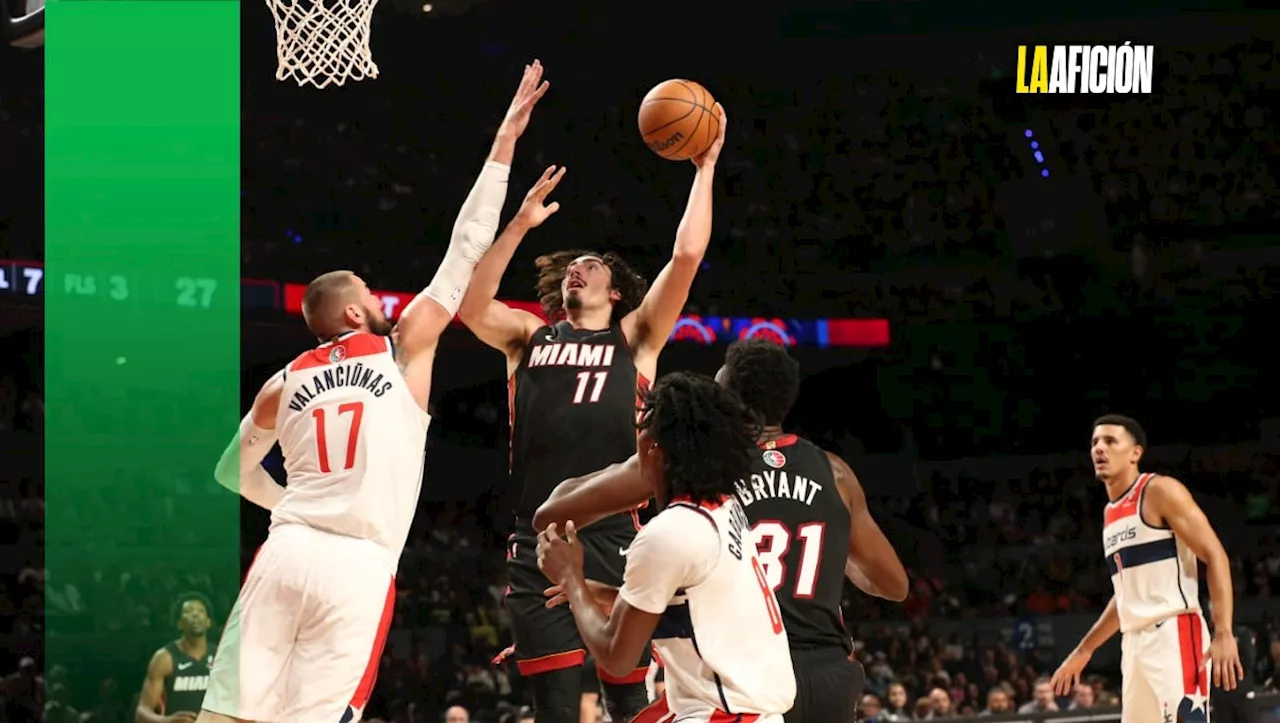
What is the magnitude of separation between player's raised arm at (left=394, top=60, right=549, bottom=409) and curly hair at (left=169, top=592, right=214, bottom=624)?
374 cm

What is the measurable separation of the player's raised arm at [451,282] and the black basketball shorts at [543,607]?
0.64 metres

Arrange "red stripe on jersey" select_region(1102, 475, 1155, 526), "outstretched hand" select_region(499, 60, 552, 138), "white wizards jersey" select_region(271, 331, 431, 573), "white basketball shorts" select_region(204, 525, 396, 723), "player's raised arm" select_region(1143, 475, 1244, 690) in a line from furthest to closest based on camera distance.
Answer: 1. "red stripe on jersey" select_region(1102, 475, 1155, 526)
2. "player's raised arm" select_region(1143, 475, 1244, 690)
3. "outstretched hand" select_region(499, 60, 552, 138)
4. "white wizards jersey" select_region(271, 331, 431, 573)
5. "white basketball shorts" select_region(204, 525, 396, 723)

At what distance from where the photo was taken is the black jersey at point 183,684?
8516mm

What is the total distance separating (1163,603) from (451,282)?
3.78m

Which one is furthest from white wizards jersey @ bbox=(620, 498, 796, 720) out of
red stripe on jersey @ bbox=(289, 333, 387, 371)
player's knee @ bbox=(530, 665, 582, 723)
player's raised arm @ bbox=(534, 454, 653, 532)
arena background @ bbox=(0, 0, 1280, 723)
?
arena background @ bbox=(0, 0, 1280, 723)

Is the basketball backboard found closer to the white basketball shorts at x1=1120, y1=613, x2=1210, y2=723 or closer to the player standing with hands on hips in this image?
the player standing with hands on hips

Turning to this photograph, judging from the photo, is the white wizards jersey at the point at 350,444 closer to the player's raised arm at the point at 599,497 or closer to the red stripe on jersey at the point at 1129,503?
the player's raised arm at the point at 599,497

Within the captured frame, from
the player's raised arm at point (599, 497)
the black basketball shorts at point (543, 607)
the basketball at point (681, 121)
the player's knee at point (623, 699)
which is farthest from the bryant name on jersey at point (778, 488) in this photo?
the basketball at point (681, 121)

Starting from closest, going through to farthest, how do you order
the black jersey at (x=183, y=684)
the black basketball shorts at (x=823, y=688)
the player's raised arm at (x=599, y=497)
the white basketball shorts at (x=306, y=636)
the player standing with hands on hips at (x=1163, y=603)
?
the player's raised arm at (x=599, y=497), the black basketball shorts at (x=823, y=688), the white basketball shorts at (x=306, y=636), the player standing with hands on hips at (x=1163, y=603), the black jersey at (x=183, y=684)

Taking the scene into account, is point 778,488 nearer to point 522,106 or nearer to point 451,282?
point 451,282

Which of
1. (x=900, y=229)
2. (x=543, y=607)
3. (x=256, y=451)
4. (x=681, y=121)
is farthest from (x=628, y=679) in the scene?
(x=900, y=229)

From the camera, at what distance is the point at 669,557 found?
343cm

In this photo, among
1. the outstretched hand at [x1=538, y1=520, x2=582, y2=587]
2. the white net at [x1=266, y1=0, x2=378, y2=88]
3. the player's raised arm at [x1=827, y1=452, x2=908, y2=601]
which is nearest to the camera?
the outstretched hand at [x1=538, y1=520, x2=582, y2=587]

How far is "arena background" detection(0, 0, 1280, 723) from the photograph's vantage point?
674 inches
